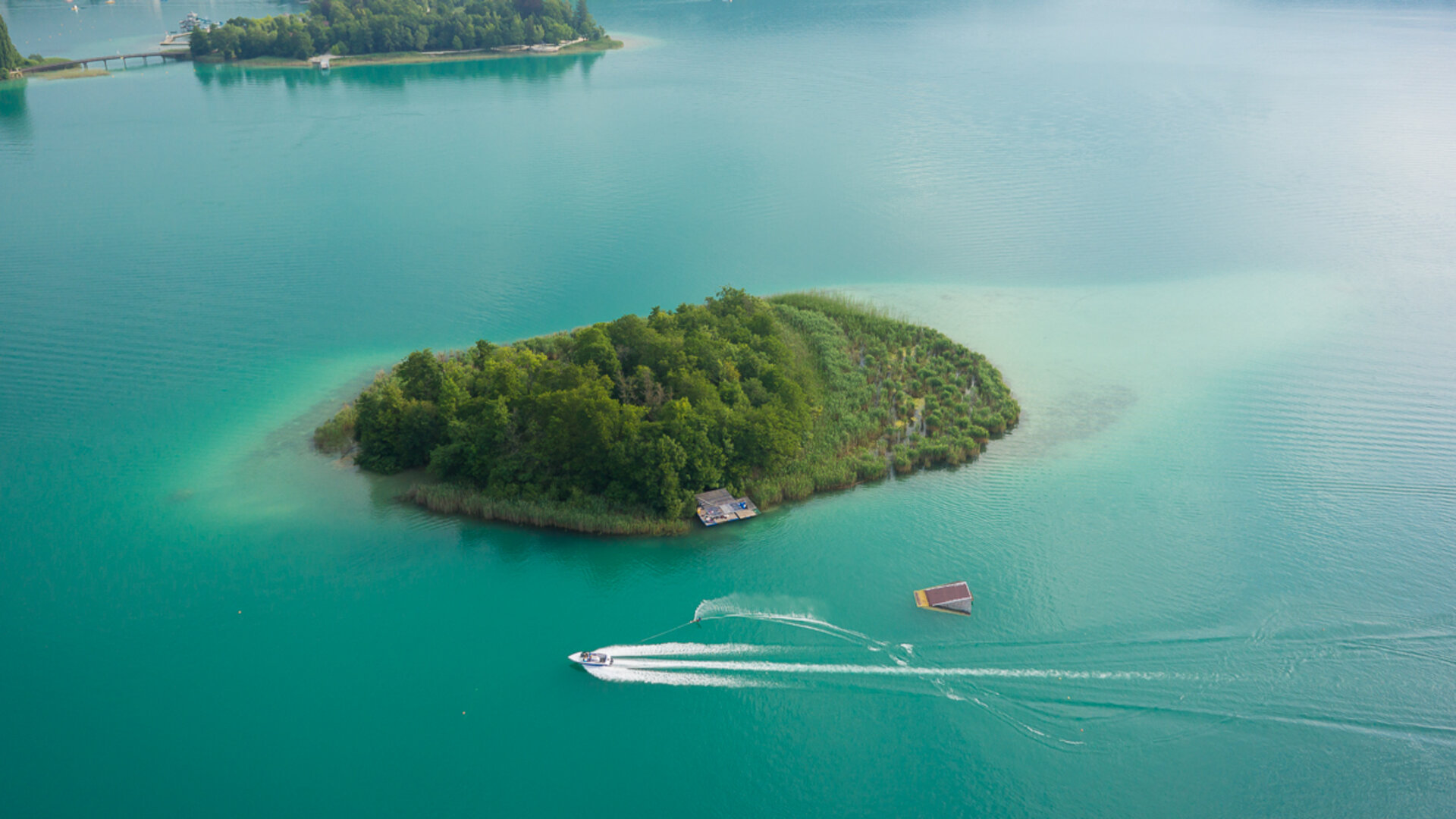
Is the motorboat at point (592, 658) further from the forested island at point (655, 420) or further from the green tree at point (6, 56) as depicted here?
the green tree at point (6, 56)

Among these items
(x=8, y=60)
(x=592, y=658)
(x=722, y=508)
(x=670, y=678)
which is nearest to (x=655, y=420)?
(x=722, y=508)

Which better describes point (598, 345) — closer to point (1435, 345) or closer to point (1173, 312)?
point (1173, 312)

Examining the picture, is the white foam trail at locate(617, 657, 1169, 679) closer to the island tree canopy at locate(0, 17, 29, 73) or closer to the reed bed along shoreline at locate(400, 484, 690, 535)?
the reed bed along shoreline at locate(400, 484, 690, 535)

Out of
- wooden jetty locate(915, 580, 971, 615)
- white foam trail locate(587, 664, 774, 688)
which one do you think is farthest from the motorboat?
wooden jetty locate(915, 580, 971, 615)

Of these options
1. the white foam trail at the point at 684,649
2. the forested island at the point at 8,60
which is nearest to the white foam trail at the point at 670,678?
the white foam trail at the point at 684,649

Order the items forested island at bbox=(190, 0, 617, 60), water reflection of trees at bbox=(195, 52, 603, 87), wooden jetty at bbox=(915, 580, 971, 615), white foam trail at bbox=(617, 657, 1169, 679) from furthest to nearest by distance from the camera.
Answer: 1. forested island at bbox=(190, 0, 617, 60)
2. water reflection of trees at bbox=(195, 52, 603, 87)
3. wooden jetty at bbox=(915, 580, 971, 615)
4. white foam trail at bbox=(617, 657, 1169, 679)
